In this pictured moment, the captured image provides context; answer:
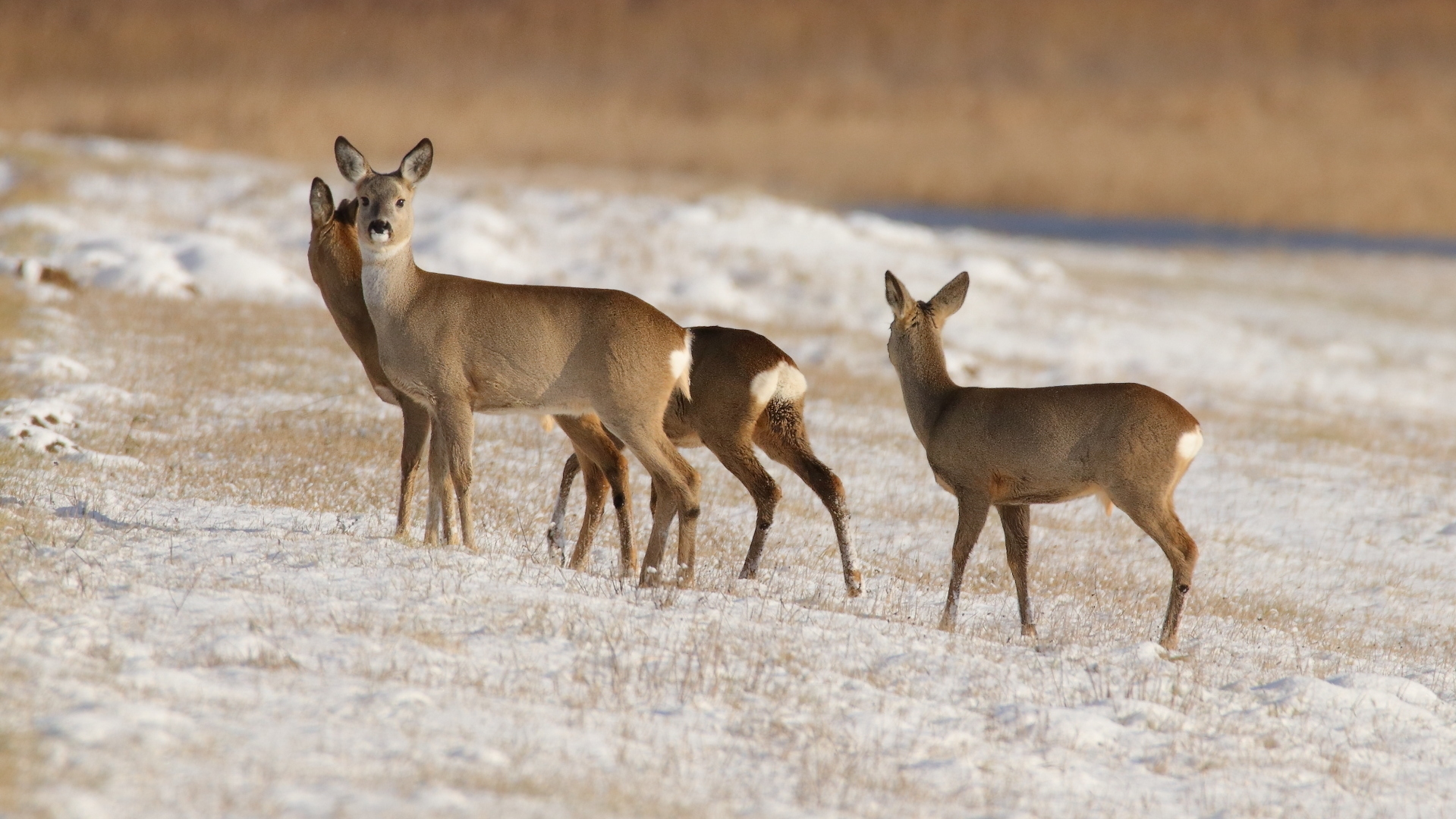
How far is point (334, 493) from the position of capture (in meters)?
10.1

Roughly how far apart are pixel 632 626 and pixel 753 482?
2.36 m

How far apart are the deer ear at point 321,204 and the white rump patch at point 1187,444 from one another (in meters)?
5.10

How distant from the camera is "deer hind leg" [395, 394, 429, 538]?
28.3ft

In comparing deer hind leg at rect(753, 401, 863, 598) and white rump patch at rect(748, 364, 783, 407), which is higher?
white rump patch at rect(748, 364, 783, 407)

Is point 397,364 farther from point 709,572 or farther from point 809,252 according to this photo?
point 809,252

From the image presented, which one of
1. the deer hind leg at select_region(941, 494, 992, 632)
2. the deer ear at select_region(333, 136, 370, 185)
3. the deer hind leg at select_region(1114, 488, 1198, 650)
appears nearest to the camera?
the deer hind leg at select_region(1114, 488, 1198, 650)

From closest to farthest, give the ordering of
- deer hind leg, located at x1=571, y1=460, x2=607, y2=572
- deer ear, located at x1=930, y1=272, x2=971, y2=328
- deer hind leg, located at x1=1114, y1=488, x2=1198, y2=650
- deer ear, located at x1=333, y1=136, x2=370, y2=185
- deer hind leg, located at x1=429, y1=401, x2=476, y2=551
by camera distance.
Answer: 1. deer hind leg, located at x1=429, y1=401, x2=476, y2=551
2. deer hind leg, located at x1=1114, y1=488, x2=1198, y2=650
3. deer ear, located at x1=333, y1=136, x2=370, y2=185
4. deer hind leg, located at x1=571, y1=460, x2=607, y2=572
5. deer ear, located at x1=930, y1=272, x2=971, y2=328

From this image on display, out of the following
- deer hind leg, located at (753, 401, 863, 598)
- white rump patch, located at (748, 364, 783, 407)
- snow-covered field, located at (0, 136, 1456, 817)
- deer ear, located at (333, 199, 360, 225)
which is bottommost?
snow-covered field, located at (0, 136, 1456, 817)

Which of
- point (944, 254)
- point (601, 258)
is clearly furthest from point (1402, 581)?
point (944, 254)

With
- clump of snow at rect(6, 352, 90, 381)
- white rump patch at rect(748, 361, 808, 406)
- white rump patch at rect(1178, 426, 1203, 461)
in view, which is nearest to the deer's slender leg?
white rump patch at rect(748, 361, 808, 406)

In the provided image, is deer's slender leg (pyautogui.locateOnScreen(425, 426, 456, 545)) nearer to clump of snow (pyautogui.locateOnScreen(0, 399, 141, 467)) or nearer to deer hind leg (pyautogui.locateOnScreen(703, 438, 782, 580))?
deer hind leg (pyautogui.locateOnScreen(703, 438, 782, 580))

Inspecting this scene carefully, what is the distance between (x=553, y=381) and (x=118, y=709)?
3.37 meters

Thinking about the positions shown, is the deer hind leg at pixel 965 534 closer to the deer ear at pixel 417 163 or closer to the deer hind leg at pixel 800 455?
the deer hind leg at pixel 800 455

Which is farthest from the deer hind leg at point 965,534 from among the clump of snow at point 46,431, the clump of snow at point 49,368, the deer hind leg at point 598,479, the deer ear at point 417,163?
the clump of snow at point 49,368
